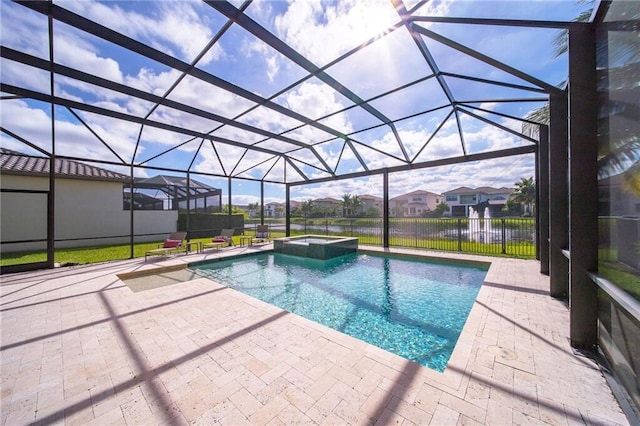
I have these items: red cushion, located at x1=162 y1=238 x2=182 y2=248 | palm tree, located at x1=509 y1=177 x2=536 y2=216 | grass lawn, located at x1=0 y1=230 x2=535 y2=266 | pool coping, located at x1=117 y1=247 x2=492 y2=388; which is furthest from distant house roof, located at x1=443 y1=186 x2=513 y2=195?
red cushion, located at x1=162 y1=238 x2=182 y2=248

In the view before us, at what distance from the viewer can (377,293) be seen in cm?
552

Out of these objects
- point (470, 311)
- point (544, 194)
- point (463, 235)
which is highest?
point (544, 194)

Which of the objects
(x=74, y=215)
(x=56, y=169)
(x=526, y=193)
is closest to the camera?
(x=56, y=169)

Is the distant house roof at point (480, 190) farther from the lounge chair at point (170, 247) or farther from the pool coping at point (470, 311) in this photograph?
the lounge chair at point (170, 247)

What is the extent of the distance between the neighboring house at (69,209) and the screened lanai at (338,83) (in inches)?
187

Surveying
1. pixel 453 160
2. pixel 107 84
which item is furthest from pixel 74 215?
pixel 453 160

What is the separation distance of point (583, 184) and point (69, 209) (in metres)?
17.0

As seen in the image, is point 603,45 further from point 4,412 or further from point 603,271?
point 4,412

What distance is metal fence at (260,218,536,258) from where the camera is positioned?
26.9 feet

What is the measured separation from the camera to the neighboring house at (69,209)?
9.49 metres

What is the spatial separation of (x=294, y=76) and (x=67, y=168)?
13.6 meters

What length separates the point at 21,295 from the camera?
181 inches

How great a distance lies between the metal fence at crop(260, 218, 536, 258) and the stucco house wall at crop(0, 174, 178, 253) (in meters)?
12.4

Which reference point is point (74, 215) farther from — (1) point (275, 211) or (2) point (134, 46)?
(1) point (275, 211)
